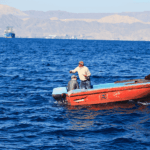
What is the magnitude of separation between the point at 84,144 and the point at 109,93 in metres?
4.58

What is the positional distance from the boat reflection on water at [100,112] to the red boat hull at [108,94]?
0.88 ft

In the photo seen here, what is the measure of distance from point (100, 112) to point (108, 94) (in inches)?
41.9

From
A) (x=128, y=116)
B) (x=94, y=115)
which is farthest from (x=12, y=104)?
(x=128, y=116)

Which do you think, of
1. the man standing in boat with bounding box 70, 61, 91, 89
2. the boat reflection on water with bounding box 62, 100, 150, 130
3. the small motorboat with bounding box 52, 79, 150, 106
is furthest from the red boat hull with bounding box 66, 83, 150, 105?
the man standing in boat with bounding box 70, 61, 91, 89

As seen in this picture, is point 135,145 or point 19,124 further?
→ point 19,124

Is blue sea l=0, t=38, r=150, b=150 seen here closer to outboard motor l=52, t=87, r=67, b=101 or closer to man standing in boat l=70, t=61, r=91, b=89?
outboard motor l=52, t=87, r=67, b=101

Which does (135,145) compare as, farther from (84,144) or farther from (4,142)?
(4,142)

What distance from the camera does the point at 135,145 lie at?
353 inches

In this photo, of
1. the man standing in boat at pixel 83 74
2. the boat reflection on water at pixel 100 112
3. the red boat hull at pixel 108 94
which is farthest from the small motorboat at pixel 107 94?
the man standing in boat at pixel 83 74

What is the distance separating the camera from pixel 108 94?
13.3 metres

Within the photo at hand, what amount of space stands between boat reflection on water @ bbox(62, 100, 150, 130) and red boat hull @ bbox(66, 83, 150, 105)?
27cm

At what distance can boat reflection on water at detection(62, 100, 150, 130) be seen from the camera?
11.1 meters

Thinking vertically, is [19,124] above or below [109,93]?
below

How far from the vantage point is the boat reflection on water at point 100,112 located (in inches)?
436
